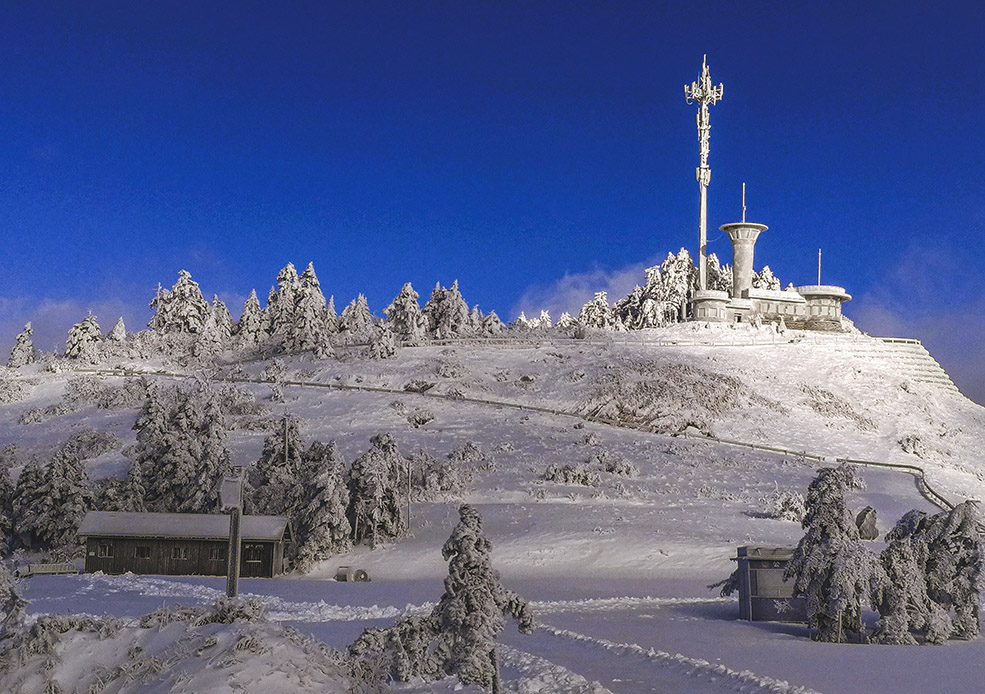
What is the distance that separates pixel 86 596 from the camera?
107ft

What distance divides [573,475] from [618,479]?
2.55m

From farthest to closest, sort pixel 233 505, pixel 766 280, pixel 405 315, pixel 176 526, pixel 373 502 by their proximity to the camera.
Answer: pixel 766 280 → pixel 405 315 → pixel 373 502 → pixel 176 526 → pixel 233 505

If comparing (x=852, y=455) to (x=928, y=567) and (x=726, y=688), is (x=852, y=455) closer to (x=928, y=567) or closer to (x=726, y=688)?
(x=928, y=567)

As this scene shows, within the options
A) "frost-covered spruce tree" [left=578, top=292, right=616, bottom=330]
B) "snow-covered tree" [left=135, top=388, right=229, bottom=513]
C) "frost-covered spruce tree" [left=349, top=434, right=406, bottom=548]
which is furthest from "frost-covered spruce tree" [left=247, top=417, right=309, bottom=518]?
"frost-covered spruce tree" [left=578, top=292, right=616, bottom=330]

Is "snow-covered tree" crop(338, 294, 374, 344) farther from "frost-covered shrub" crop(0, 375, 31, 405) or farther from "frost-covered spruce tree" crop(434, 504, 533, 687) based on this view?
"frost-covered spruce tree" crop(434, 504, 533, 687)

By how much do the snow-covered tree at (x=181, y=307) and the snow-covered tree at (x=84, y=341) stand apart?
11.6 meters

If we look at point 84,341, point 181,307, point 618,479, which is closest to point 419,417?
point 618,479

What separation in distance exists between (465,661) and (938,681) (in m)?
9.35

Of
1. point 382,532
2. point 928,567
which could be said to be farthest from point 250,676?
point 382,532

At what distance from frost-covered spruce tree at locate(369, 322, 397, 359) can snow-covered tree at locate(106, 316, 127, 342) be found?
28.6m

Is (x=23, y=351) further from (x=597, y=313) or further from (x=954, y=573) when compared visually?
(x=954, y=573)

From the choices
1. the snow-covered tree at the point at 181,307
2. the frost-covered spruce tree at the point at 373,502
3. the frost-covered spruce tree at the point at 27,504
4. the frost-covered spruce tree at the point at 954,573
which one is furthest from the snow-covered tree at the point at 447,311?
the frost-covered spruce tree at the point at 954,573

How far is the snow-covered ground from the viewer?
2138cm

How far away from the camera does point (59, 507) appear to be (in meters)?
46.6
